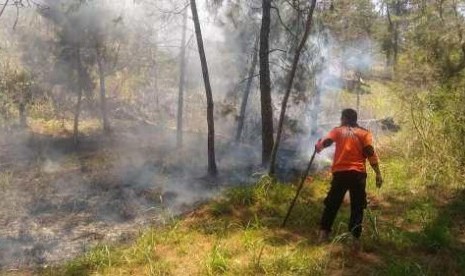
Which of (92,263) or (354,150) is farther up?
(354,150)

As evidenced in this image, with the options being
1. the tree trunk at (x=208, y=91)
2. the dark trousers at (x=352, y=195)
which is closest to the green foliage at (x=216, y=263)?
the dark trousers at (x=352, y=195)

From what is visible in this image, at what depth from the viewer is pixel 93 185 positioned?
16.0 meters

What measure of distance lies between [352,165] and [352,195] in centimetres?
46

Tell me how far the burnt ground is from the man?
418 cm

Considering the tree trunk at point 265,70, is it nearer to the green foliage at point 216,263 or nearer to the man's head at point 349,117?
the man's head at point 349,117

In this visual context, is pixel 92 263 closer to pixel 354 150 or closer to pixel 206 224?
pixel 206 224

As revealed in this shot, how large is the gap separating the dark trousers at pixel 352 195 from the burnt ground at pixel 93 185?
160 inches

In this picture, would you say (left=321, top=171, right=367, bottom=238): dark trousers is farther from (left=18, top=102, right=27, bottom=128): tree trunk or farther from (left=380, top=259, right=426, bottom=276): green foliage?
(left=18, top=102, right=27, bottom=128): tree trunk

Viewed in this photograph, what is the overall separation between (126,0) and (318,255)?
19027 millimetres

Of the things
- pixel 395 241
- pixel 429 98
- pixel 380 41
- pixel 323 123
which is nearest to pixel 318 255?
pixel 395 241

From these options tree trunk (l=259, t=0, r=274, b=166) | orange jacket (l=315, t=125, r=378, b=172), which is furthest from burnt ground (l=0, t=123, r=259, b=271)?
orange jacket (l=315, t=125, r=378, b=172)

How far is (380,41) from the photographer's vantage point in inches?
1396

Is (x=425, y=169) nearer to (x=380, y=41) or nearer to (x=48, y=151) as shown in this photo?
(x=48, y=151)

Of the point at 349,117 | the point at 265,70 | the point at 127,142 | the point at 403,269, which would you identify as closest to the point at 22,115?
the point at 127,142
